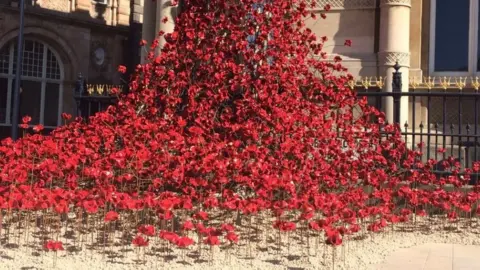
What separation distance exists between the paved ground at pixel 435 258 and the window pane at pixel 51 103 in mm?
20894

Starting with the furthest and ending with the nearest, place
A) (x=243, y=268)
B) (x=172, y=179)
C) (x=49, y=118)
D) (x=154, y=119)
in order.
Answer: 1. (x=49, y=118)
2. (x=154, y=119)
3. (x=172, y=179)
4. (x=243, y=268)

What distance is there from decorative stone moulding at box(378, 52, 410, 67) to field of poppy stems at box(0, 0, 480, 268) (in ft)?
5.70

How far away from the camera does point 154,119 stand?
28.6 ft

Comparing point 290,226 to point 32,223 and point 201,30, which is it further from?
point 201,30

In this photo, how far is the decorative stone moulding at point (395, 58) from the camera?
34.5 feet

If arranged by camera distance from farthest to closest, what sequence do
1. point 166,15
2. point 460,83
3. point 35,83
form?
1. point 35,83
2. point 166,15
3. point 460,83

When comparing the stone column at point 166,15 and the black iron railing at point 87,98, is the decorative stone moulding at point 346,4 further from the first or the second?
the black iron railing at point 87,98

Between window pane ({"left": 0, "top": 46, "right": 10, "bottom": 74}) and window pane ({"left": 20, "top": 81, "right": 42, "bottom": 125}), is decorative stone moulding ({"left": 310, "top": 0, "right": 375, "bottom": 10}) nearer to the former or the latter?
window pane ({"left": 0, "top": 46, "right": 10, "bottom": 74})

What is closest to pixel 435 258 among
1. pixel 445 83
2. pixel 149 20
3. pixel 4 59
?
pixel 445 83

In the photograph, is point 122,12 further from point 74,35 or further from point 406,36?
point 406,36

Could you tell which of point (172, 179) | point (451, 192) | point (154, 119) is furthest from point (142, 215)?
point (451, 192)

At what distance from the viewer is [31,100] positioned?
23891 millimetres

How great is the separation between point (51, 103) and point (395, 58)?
17.8m

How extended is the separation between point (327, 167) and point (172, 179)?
209 cm
